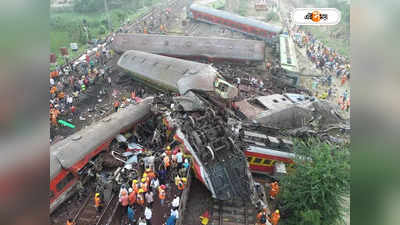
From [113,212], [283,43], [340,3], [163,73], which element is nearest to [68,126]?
[163,73]

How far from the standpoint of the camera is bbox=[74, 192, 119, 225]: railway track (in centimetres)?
820

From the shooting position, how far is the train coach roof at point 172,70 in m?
14.4

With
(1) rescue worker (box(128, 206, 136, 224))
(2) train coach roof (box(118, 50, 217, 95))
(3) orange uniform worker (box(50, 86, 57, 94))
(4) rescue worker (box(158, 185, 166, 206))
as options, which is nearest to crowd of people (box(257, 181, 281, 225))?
(4) rescue worker (box(158, 185, 166, 206))

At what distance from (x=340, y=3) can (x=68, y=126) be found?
14712 millimetres

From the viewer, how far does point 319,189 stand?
8852mm

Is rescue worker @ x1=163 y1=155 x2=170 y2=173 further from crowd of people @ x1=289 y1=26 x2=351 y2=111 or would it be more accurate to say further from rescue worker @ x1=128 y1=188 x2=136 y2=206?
crowd of people @ x1=289 y1=26 x2=351 y2=111

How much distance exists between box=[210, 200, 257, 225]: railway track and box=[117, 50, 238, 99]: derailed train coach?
6709 millimetres

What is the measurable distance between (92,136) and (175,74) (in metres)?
7.10

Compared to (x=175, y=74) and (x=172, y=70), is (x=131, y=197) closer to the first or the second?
(x=175, y=74)

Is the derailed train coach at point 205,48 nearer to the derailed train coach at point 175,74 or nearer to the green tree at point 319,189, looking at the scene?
the derailed train coach at point 175,74

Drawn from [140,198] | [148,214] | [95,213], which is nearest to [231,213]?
[148,214]

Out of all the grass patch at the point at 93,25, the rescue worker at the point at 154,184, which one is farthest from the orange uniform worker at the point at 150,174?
the grass patch at the point at 93,25
